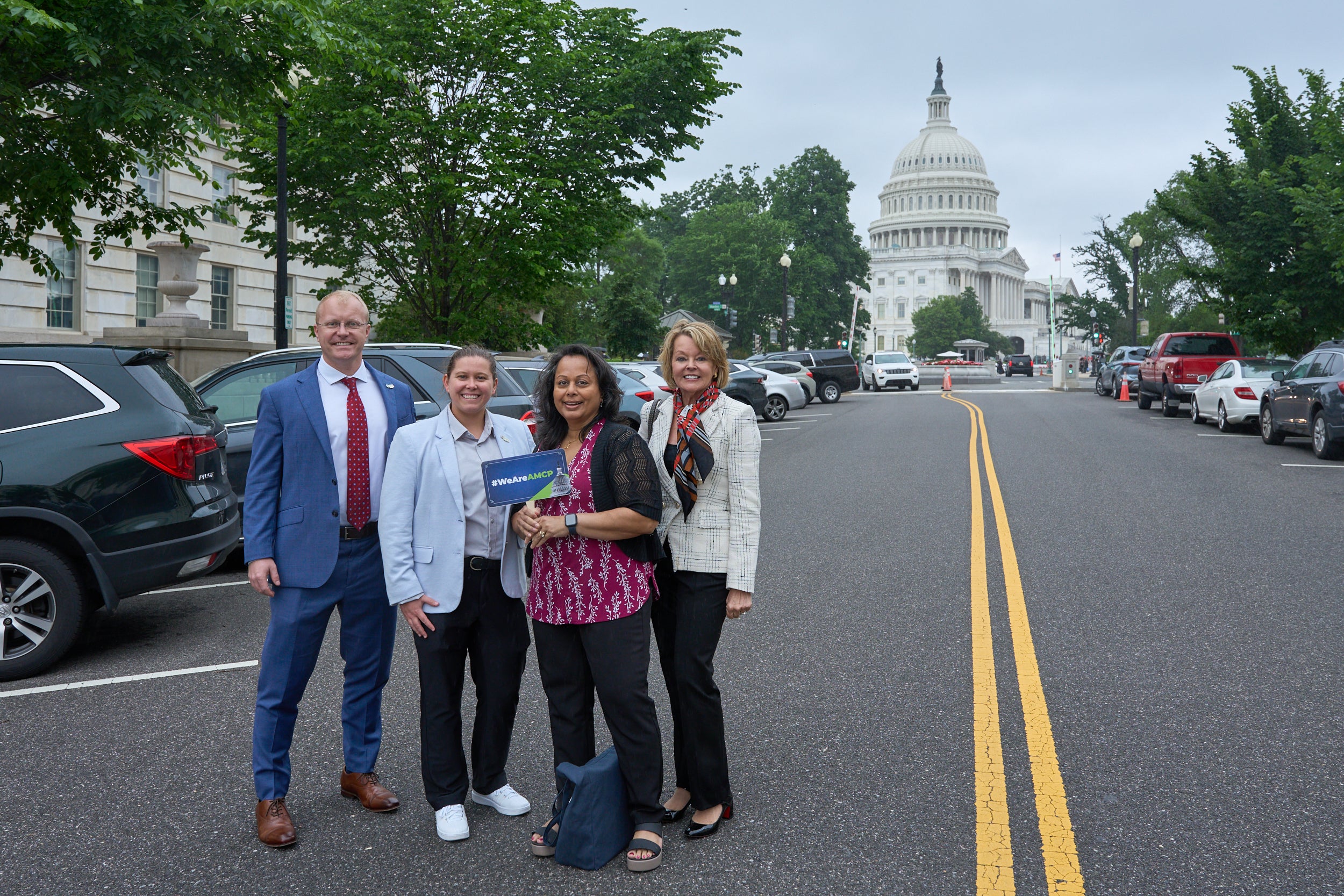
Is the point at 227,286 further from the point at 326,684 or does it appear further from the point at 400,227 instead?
the point at 326,684

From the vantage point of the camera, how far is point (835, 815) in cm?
415

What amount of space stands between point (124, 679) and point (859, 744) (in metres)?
3.97

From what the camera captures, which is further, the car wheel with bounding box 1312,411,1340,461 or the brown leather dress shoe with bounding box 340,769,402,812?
the car wheel with bounding box 1312,411,1340,461

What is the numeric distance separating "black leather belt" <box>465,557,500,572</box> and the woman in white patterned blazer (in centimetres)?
63

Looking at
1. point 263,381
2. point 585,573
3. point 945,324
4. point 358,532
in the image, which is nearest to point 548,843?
point 585,573

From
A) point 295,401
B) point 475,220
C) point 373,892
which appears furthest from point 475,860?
point 475,220

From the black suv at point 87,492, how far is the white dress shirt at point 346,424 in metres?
2.83

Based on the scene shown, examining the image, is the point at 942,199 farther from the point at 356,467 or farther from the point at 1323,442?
the point at 356,467

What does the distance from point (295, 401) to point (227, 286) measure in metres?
28.4

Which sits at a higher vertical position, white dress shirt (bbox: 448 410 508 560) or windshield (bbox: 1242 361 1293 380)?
windshield (bbox: 1242 361 1293 380)

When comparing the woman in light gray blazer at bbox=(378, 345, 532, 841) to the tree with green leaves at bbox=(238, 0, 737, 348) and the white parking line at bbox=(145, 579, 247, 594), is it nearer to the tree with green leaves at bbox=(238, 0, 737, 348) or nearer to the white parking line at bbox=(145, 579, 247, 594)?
the white parking line at bbox=(145, 579, 247, 594)

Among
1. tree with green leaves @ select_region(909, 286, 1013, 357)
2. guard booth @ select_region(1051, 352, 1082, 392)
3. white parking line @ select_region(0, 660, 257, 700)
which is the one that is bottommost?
white parking line @ select_region(0, 660, 257, 700)

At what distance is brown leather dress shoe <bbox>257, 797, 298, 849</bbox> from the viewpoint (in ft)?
12.9

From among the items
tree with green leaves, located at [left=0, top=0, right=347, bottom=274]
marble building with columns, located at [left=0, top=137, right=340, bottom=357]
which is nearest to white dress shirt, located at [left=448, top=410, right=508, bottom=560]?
tree with green leaves, located at [left=0, top=0, right=347, bottom=274]
